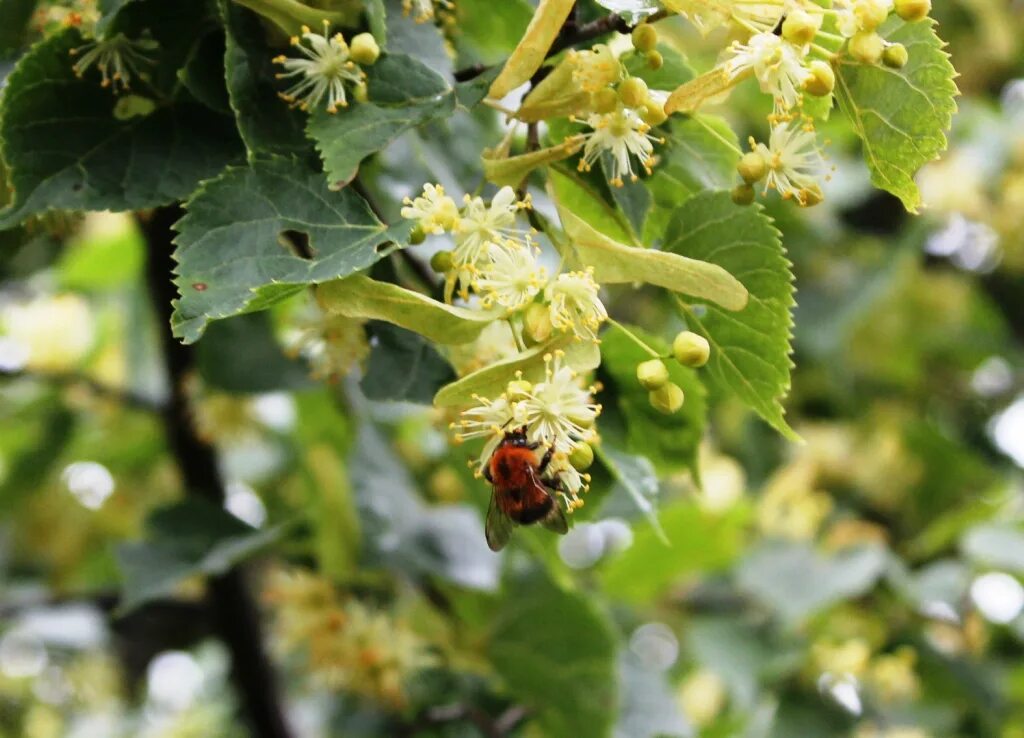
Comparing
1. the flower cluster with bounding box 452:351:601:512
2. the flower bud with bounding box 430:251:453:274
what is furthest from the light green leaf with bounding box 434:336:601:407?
the flower bud with bounding box 430:251:453:274

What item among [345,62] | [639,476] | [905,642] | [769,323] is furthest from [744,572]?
[345,62]

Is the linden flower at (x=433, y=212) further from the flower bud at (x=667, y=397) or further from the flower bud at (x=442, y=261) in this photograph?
the flower bud at (x=667, y=397)

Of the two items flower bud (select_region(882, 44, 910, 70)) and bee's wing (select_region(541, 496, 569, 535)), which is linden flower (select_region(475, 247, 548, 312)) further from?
flower bud (select_region(882, 44, 910, 70))

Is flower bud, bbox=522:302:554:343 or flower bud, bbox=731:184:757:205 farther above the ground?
flower bud, bbox=731:184:757:205

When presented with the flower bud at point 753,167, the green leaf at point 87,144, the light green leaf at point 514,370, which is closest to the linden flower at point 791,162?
the flower bud at point 753,167

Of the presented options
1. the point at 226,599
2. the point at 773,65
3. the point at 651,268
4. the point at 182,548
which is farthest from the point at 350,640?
the point at 773,65

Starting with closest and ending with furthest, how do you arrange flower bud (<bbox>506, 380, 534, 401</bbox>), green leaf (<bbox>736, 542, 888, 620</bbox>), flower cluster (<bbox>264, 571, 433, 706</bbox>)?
flower bud (<bbox>506, 380, 534, 401</bbox>) < flower cluster (<bbox>264, 571, 433, 706</bbox>) < green leaf (<bbox>736, 542, 888, 620</bbox>)

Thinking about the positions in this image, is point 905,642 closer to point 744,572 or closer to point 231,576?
point 744,572
